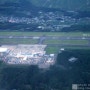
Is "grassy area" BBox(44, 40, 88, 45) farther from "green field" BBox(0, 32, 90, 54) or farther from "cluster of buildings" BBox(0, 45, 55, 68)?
"cluster of buildings" BBox(0, 45, 55, 68)

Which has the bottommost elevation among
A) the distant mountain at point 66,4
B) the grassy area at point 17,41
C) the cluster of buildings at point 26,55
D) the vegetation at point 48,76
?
the distant mountain at point 66,4

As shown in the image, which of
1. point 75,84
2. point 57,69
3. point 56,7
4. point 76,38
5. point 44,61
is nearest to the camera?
point 75,84

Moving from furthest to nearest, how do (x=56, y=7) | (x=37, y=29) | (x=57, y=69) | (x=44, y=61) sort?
(x=56, y=7)
(x=37, y=29)
(x=44, y=61)
(x=57, y=69)

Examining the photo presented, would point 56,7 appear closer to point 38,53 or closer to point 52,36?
point 52,36

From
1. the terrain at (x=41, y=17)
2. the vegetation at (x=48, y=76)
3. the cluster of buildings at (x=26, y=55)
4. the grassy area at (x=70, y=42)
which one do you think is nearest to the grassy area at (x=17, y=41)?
the cluster of buildings at (x=26, y=55)

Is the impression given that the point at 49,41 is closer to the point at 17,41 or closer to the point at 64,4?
the point at 17,41

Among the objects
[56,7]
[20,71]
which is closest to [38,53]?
[20,71]

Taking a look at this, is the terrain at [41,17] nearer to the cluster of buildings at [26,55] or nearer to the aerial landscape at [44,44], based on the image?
the aerial landscape at [44,44]

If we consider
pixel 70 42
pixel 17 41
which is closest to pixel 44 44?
pixel 70 42
